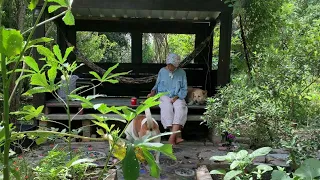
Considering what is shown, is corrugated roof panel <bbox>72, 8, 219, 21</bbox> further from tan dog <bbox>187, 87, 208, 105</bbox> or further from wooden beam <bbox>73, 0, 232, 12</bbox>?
tan dog <bbox>187, 87, 208, 105</bbox>

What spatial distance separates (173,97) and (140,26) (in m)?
2.03

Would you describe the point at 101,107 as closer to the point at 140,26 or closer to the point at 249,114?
the point at 249,114

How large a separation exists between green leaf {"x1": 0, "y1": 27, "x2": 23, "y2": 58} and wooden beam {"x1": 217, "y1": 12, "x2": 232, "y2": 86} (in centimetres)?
398


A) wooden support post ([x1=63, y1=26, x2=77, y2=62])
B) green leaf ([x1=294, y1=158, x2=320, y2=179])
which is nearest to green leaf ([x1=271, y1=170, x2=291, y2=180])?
green leaf ([x1=294, y1=158, x2=320, y2=179])

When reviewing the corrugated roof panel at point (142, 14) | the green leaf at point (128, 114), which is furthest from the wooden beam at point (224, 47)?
the green leaf at point (128, 114)

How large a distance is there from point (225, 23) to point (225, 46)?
1.05ft

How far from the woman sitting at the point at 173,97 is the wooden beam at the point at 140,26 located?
4.94ft

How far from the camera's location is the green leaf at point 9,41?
2.21 feet

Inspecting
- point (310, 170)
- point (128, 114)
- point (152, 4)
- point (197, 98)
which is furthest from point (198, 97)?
point (128, 114)

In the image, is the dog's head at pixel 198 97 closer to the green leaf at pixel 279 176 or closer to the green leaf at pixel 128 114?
the green leaf at pixel 279 176

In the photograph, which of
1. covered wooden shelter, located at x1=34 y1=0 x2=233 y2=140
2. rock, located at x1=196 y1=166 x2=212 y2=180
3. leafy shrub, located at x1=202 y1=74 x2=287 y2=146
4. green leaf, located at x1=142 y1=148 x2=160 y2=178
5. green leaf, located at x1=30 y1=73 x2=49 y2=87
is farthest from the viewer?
covered wooden shelter, located at x1=34 y1=0 x2=233 y2=140

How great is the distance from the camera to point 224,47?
445cm

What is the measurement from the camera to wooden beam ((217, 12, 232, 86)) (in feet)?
14.4

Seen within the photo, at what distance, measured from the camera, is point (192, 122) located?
4938 mm
